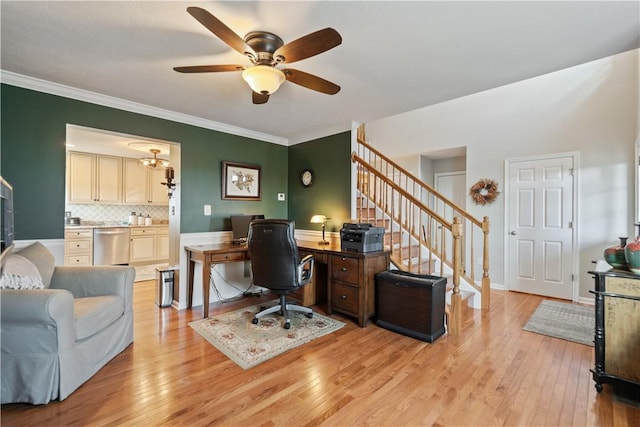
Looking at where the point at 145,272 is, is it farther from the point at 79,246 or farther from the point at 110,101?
the point at 110,101

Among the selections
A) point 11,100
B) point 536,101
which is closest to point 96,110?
point 11,100

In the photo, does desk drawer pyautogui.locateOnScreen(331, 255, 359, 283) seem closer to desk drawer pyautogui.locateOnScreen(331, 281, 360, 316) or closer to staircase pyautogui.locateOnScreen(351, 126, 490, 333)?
desk drawer pyautogui.locateOnScreen(331, 281, 360, 316)

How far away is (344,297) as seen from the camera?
3.09 meters

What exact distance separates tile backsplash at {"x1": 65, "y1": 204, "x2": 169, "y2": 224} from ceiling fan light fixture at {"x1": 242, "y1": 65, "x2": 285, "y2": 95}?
5722 millimetres

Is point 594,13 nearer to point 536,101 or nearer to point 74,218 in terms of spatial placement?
point 536,101

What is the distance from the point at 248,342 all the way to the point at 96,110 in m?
2.77

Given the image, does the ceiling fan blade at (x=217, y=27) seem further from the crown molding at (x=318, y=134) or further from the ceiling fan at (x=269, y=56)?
the crown molding at (x=318, y=134)

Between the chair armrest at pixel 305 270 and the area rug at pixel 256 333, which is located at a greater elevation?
the chair armrest at pixel 305 270

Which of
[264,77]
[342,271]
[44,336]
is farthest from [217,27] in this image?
[342,271]

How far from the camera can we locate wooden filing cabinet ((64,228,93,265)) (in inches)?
201

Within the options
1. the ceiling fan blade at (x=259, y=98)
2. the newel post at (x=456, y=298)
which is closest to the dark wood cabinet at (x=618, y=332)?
the newel post at (x=456, y=298)

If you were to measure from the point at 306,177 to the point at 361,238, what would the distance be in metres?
1.69

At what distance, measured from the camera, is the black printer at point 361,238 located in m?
2.96

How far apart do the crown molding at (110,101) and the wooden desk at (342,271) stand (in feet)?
5.18
